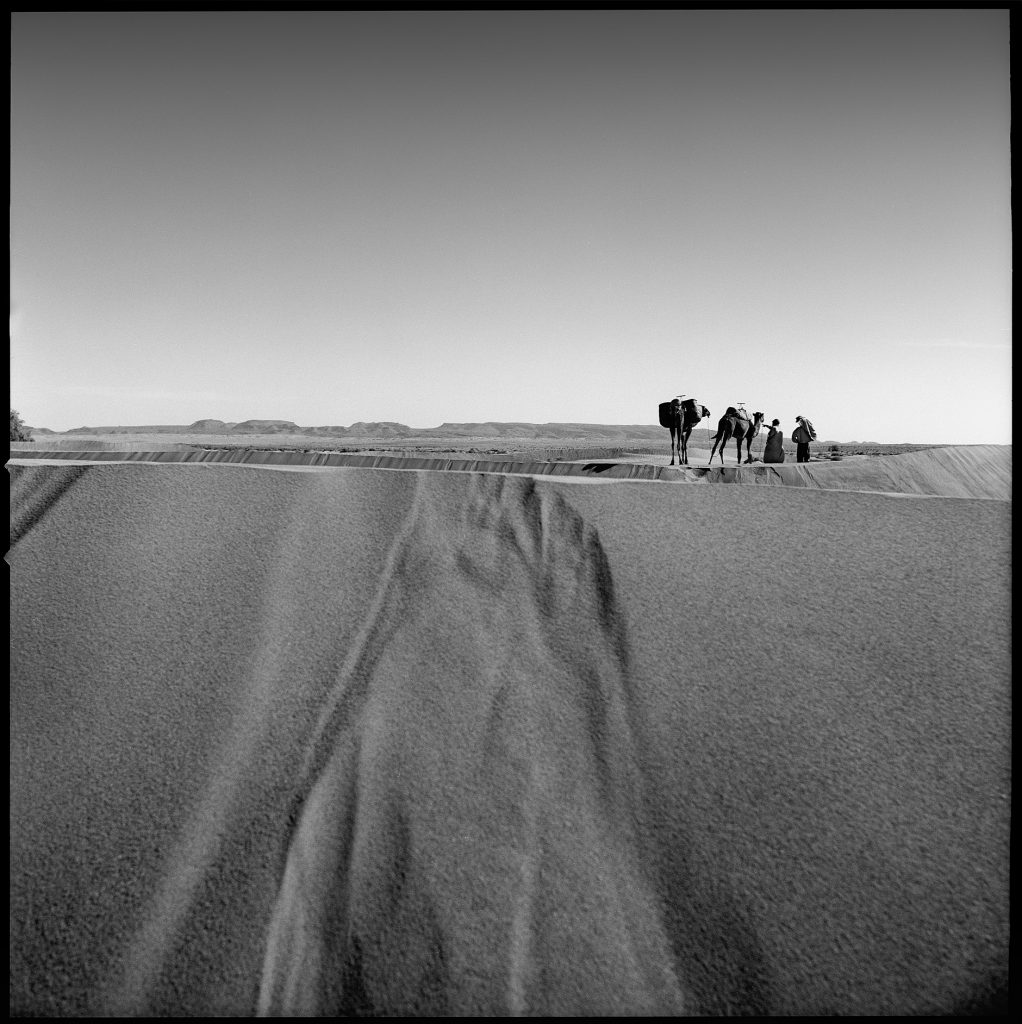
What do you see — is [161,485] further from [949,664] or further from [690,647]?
[949,664]

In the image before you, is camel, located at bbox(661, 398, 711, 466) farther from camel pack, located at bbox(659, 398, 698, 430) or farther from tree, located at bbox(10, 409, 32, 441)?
tree, located at bbox(10, 409, 32, 441)

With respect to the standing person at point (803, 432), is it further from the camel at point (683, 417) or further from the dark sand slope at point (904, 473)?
the camel at point (683, 417)

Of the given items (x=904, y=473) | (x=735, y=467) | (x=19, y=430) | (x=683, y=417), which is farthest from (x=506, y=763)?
(x=19, y=430)

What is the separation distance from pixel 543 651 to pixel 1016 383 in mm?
2397

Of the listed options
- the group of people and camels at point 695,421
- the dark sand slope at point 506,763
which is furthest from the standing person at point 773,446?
the dark sand slope at point 506,763

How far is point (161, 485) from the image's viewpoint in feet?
16.3

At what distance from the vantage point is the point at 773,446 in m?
11.2

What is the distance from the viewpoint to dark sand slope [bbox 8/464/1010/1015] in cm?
224

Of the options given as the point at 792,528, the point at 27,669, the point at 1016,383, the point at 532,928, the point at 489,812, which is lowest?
the point at 532,928

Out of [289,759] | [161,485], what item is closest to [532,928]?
[289,759]

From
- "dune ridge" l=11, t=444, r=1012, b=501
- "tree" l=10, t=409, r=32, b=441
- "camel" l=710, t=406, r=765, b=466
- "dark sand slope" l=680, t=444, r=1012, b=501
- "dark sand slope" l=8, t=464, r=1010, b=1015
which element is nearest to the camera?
"dark sand slope" l=8, t=464, r=1010, b=1015

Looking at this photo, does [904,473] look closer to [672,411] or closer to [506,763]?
[672,411]

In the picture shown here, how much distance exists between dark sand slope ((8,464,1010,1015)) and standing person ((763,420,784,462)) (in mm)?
6515

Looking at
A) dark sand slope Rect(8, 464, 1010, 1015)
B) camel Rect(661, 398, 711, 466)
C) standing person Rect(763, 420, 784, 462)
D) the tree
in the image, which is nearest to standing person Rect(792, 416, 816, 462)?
standing person Rect(763, 420, 784, 462)
